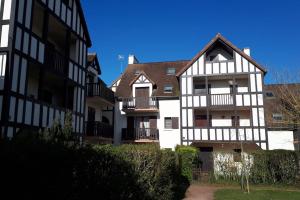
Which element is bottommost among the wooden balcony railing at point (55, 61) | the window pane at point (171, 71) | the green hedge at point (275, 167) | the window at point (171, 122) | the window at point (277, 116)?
the green hedge at point (275, 167)

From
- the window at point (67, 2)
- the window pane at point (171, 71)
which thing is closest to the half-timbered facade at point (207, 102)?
the window pane at point (171, 71)

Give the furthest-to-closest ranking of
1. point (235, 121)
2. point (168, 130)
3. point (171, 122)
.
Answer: point (171, 122) < point (168, 130) < point (235, 121)

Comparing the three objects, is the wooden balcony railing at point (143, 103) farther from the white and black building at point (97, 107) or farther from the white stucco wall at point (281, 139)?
the white stucco wall at point (281, 139)

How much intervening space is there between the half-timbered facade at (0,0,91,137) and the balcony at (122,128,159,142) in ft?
28.8

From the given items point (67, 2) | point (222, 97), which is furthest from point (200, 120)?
point (67, 2)

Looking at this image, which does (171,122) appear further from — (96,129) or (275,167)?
(275,167)

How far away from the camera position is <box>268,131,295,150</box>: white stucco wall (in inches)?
980

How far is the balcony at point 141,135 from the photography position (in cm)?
2611

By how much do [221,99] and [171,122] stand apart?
4953 millimetres

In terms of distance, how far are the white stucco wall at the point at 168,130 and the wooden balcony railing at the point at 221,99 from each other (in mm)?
3143

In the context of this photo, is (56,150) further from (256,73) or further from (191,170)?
(256,73)

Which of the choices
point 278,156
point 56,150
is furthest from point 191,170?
point 56,150

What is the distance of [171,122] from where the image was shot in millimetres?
26906

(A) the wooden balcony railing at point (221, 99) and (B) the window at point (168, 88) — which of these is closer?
(A) the wooden balcony railing at point (221, 99)
